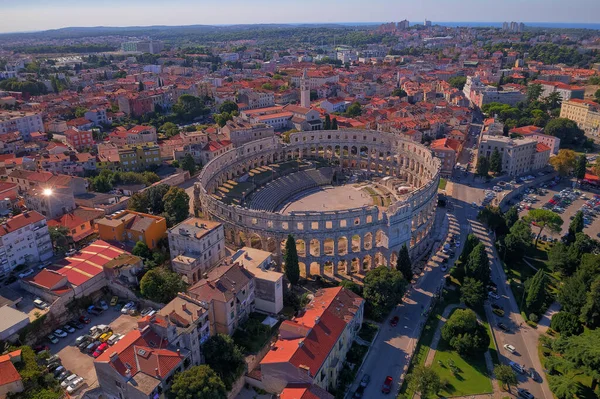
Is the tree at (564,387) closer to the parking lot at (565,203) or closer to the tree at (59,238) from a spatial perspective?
the parking lot at (565,203)

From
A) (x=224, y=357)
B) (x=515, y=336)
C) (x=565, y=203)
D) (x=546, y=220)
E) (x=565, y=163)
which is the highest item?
(x=565, y=163)

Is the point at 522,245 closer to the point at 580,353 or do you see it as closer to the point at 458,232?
the point at 458,232

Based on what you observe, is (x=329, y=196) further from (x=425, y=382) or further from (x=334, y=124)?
(x=425, y=382)

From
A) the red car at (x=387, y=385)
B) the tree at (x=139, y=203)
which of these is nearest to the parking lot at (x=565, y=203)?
the red car at (x=387, y=385)

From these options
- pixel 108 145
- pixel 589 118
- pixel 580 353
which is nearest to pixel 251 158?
pixel 108 145

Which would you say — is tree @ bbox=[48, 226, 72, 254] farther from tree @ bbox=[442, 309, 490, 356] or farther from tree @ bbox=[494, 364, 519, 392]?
tree @ bbox=[494, 364, 519, 392]

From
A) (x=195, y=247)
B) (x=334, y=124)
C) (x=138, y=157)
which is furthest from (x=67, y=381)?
(x=334, y=124)
